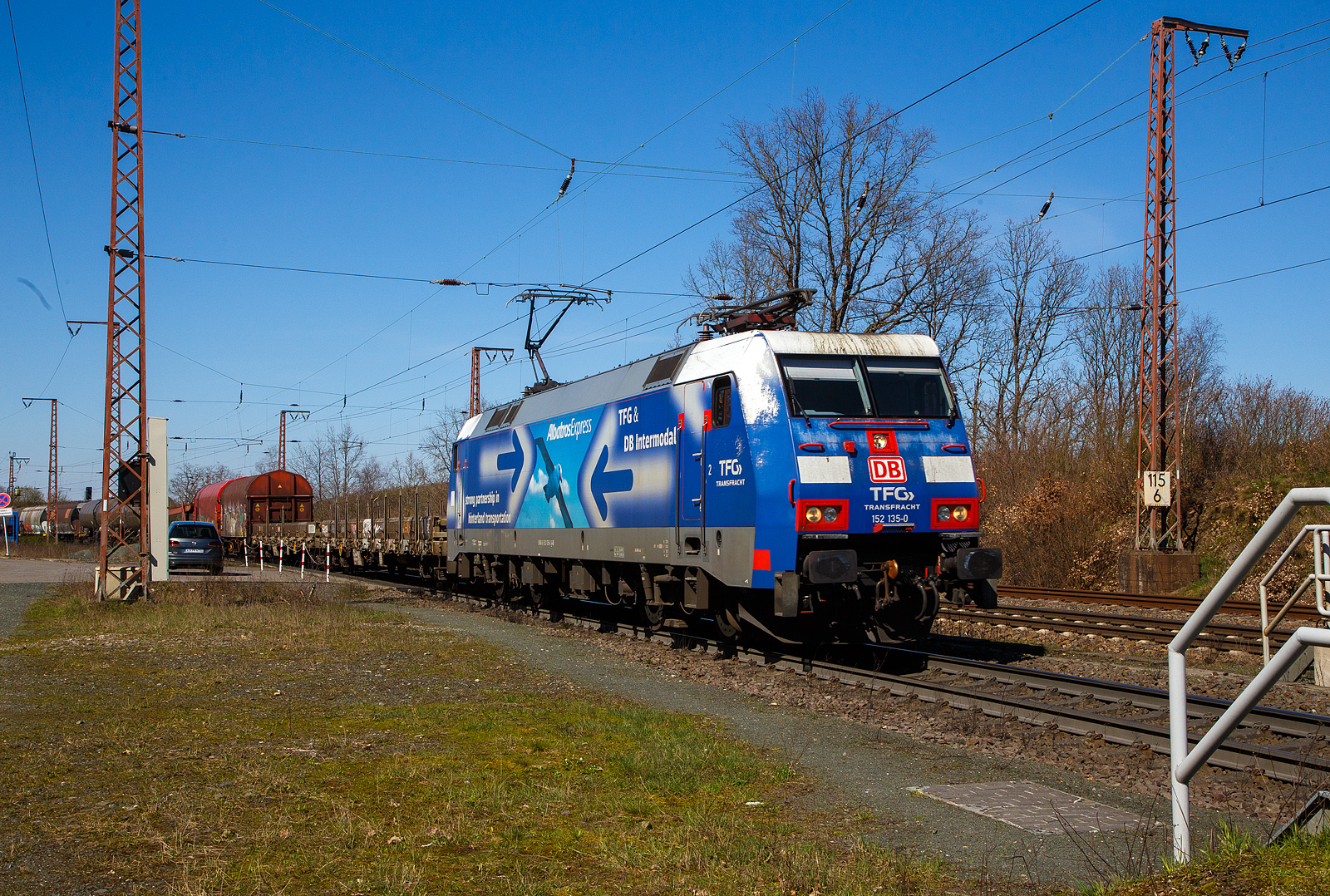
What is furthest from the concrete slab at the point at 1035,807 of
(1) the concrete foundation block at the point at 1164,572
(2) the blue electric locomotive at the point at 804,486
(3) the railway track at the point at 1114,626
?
(1) the concrete foundation block at the point at 1164,572

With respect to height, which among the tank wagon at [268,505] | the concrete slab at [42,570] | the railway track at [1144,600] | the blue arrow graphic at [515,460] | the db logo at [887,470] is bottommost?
the concrete slab at [42,570]

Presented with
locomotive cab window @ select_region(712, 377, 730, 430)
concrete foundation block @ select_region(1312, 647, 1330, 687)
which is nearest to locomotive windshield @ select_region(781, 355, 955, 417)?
locomotive cab window @ select_region(712, 377, 730, 430)

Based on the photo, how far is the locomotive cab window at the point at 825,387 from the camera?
1137 centimetres

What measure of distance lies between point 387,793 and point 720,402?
651cm

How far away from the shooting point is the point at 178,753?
7762 mm

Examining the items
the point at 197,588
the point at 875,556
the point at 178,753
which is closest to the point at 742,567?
the point at 875,556

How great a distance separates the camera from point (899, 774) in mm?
7395

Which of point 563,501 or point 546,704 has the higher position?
point 563,501

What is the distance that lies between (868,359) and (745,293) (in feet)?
74.4

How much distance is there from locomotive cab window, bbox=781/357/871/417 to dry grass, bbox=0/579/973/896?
3.80 metres

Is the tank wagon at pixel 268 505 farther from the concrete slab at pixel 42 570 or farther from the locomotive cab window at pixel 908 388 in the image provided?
the locomotive cab window at pixel 908 388

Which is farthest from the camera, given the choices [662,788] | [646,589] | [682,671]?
[646,589]

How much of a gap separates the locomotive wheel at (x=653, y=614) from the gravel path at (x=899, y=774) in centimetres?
153

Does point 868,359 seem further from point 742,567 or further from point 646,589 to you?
point 646,589
